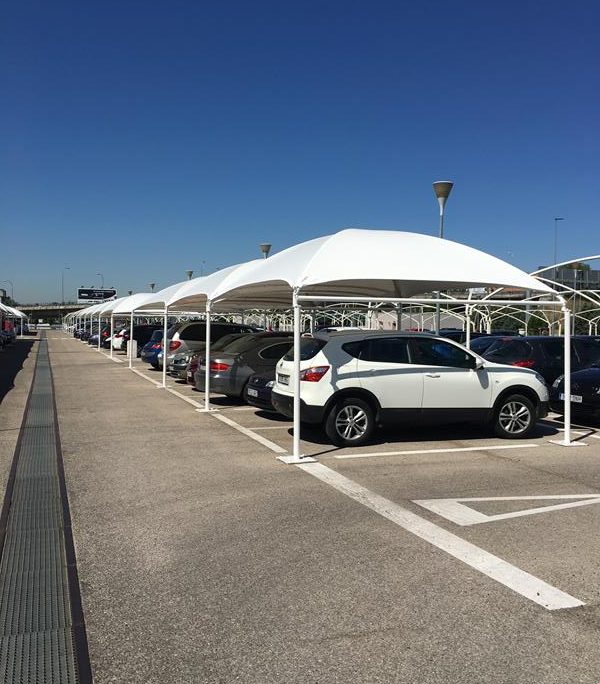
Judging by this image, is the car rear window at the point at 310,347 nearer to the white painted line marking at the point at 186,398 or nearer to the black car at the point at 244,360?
the black car at the point at 244,360

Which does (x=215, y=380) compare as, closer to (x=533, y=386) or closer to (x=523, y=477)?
(x=533, y=386)

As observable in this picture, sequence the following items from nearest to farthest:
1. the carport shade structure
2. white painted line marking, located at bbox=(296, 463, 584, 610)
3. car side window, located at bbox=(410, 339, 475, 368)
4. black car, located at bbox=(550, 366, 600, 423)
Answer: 1. white painted line marking, located at bbox=(296, 463, 584, 610)
2. the carport shade structure
3. car side window, located at bbox=(410, 339, 475, 368)
4. black car, located at bbox=(550, 366, 600, 423)

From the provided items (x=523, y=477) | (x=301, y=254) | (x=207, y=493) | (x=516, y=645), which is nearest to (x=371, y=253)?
(x=301, y=254)

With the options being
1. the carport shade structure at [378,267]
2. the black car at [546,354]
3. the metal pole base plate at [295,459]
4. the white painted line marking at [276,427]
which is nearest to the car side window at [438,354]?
the carport shade structure at [378,267]

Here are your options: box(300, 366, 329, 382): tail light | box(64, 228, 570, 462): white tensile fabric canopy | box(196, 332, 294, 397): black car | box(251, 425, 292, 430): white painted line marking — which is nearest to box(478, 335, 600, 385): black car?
box(64, 228, 570, 462): white tensile fabric canopy

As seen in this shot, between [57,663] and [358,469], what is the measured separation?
4.92 metres

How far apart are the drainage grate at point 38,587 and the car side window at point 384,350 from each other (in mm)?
4442

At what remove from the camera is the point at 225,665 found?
3.48 meters

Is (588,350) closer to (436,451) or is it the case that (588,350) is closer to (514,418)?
(514,418)

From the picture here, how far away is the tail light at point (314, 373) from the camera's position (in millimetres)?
9133

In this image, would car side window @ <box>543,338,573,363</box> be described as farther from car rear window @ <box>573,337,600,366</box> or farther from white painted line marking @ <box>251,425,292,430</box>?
white painted line marking @ <box>251,425,292,430</box>

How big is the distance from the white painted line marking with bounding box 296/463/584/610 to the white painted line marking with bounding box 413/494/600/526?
297 millimetres

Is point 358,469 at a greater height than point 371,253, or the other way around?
point 371,253

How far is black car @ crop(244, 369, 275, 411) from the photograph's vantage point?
11.8 meters
